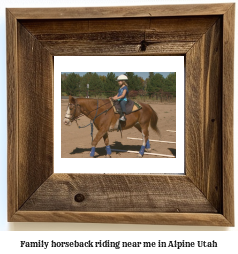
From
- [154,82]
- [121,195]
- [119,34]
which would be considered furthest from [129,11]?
[121,195]

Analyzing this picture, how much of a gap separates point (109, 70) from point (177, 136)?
23cm

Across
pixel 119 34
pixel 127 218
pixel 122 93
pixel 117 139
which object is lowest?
pixel 127 218

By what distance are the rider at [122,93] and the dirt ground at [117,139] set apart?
5 cm

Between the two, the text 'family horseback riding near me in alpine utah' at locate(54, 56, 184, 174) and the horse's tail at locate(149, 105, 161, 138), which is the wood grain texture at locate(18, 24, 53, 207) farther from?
the horse's tail at locate(149, 105, 161, 138)

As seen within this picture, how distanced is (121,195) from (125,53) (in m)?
0.35

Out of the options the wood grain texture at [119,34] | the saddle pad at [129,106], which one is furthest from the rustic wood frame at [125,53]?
the saddle pad at [129,106]

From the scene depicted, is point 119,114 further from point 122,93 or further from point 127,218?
point 127,218

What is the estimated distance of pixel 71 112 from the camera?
65cm

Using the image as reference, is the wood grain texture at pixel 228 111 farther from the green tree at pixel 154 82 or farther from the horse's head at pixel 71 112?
the horse's head at pixel 71 112

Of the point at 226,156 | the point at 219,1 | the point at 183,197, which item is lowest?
the point at 183,197

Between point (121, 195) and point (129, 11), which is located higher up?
point (129, 11)

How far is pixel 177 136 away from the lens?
64 centimetres
